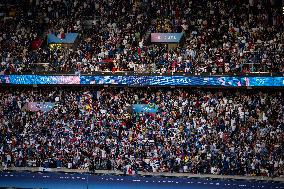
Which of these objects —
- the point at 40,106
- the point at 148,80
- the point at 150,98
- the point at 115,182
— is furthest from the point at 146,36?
the point at 115,182

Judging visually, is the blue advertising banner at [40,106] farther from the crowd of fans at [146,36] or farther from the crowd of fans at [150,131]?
the crowd of fans at [146,36]

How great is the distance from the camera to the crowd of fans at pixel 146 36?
101 feet

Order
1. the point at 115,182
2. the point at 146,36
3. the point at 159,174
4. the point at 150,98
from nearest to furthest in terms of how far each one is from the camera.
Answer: the point at 115,182, the point at 159,174, the point at 150,98, the point at 146,36

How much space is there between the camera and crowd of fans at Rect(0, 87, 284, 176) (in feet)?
93.7

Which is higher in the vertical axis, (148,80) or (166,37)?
(166,37)

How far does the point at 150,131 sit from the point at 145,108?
1.77m

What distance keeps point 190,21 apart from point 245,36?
4327 millimetres

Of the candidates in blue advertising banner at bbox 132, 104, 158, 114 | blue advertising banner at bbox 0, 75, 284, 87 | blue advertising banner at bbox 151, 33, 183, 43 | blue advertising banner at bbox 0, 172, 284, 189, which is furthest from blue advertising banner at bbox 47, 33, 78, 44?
blue advertising banner at bbox 0, 172, 284, 189

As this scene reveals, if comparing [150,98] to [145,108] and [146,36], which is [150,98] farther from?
[146,36]

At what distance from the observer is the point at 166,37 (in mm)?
32875

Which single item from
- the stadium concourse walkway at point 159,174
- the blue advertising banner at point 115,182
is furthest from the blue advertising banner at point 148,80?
the blue advertising banner at point 115,182

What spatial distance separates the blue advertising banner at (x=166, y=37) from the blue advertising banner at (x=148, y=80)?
3329mm

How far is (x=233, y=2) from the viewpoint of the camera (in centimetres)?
3353

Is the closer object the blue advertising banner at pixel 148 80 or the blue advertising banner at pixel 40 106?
the blue advertising banner at pixel 148 80
